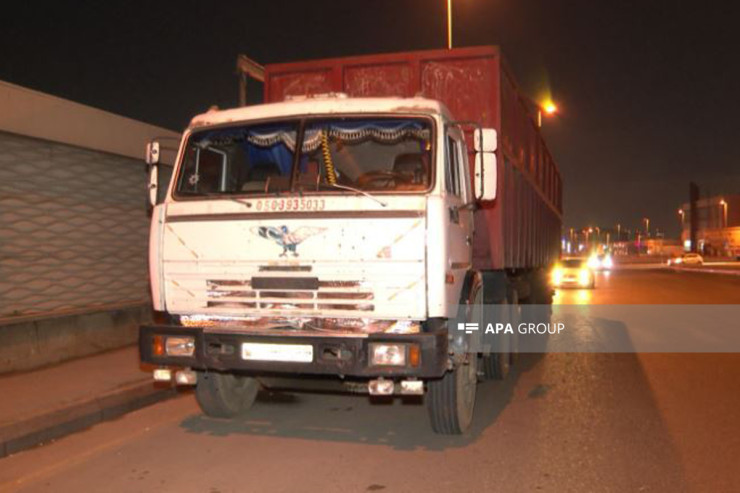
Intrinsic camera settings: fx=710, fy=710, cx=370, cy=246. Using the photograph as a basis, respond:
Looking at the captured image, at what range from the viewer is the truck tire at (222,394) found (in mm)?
6492

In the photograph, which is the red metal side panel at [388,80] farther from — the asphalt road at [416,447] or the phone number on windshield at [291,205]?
the asphalt road at [416,447]

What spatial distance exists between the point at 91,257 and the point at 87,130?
181 cm

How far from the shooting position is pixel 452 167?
5.89 metres

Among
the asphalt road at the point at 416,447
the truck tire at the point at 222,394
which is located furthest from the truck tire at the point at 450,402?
the truck tire at the point at 222,394

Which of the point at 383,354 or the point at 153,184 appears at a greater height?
the point at 153,184

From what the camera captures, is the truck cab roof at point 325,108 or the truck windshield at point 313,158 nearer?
the truck windshield at point 313,158

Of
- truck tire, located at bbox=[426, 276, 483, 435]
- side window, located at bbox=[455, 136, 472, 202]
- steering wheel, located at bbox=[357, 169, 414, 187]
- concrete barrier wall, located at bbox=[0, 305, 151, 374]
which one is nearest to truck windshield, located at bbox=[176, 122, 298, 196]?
steering wheel, located at bbox=[357, 169, 414, 187]

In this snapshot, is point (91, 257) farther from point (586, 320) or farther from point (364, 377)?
point (586, 320)

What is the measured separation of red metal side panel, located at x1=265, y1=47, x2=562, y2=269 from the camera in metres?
7.43

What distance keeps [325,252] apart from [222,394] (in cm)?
219

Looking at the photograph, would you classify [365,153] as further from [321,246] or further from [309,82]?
[309,82]

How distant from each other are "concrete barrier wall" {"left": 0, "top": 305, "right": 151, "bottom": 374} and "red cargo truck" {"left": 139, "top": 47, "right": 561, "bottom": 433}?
11.0ft

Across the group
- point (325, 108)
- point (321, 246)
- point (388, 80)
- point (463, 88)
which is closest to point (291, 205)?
point (321, 246)

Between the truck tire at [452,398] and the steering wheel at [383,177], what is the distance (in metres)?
1.13
